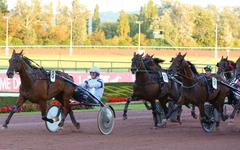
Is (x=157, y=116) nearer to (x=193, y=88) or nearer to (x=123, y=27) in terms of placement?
(x=193, y=88)

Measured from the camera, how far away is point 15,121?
18141 mm

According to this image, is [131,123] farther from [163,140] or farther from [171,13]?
[171,13]

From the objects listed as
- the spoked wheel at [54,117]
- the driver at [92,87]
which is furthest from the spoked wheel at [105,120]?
the spoked wheel at [54,117]

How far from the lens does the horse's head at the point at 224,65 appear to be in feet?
57.0

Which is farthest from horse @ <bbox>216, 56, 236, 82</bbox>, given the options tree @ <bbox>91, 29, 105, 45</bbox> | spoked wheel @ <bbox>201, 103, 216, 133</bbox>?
tree @ <bbox>91, 29, 105, 45</bbox>

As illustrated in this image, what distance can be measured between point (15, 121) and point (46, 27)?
8043 centimetres

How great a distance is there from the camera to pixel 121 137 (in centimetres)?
1398

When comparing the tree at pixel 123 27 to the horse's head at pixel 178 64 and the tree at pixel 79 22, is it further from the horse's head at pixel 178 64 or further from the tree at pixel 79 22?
the horse's head at pixel 178 64

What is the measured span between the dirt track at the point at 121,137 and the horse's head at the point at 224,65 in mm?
1637

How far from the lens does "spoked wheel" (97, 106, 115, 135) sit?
1447cm

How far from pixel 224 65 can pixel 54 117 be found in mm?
5487

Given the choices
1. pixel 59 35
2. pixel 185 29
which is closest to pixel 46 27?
pixel 59 35

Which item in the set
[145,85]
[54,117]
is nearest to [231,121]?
[145,85]

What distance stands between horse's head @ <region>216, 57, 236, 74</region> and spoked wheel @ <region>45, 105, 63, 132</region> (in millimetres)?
4978
